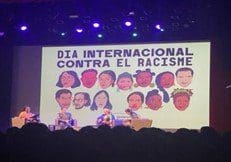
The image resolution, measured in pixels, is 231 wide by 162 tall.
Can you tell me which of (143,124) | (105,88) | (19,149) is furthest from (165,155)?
(105,88)

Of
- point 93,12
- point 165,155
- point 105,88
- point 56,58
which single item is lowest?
point 165,155

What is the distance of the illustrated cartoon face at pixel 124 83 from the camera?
10.2 metres

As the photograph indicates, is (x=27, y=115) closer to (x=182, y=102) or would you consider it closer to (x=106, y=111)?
(x=106, y=111)

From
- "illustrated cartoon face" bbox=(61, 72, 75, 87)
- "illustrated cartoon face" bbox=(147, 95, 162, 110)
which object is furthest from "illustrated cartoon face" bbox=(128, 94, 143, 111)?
"illustrated cartoon face" bbox=(61, 72, 75, 87)

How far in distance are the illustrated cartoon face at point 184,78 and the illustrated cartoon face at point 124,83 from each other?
3.38 feet

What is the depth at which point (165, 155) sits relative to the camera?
461cm

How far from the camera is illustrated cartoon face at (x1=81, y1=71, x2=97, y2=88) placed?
34.4 ft

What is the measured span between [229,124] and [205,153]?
17.3 ft

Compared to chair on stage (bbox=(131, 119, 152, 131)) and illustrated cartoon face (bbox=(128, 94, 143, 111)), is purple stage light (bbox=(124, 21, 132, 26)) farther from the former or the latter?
chair on stage (bbox=(131, 119, 152, 131))

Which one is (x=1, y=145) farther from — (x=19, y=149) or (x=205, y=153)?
(x=205, y=153)

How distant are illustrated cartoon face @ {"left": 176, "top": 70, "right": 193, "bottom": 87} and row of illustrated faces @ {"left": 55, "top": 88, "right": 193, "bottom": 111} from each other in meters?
0.13

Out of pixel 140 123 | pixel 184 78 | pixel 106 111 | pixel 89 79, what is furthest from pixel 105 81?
pixel 184 78

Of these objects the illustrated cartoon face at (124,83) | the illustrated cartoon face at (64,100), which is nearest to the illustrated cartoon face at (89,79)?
the illustrated cartoon face at (64,100)

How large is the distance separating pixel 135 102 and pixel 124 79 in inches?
22.1
